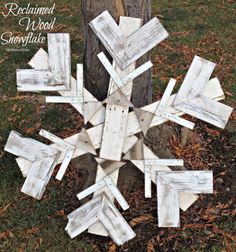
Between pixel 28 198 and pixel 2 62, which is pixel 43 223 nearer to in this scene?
pixel 28 198

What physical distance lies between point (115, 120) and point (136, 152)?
293 millimetres

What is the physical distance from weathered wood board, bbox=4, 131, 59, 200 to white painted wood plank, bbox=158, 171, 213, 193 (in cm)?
79

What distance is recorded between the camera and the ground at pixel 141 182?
10.2ft

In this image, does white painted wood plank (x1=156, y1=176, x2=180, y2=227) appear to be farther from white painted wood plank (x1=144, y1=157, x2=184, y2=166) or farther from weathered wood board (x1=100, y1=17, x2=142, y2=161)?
weathered wood board (x1=100, y1=17, x2=142, y2=161)

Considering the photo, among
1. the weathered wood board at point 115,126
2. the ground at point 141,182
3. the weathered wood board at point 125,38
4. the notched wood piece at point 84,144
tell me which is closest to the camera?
the weathered wood board at point 125,38

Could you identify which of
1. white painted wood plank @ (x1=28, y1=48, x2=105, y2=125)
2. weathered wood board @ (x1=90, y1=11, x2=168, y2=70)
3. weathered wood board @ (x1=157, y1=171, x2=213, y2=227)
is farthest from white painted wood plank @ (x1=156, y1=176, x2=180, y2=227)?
weathered wood board @ (x1=90, y1=11, x2=168, y2=70)

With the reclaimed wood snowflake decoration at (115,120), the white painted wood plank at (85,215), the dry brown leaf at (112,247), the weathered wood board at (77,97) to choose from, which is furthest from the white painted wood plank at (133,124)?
the dry brown leaf at (112,247)

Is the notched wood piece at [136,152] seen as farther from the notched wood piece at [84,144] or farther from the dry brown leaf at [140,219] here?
the dry brown leaf at [140,219]

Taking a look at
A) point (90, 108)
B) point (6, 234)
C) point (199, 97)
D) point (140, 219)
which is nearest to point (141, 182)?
point (140, 219)

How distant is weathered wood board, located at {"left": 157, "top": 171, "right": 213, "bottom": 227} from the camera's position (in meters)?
2.89

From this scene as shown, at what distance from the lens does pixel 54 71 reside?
9.32 ft

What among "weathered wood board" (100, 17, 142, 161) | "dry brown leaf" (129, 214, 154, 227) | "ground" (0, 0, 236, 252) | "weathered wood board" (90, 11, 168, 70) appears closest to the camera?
"weathered wood board" (90, 11, 168, 70)

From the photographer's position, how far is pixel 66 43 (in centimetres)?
284

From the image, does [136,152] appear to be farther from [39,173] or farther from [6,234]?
[6,234]
